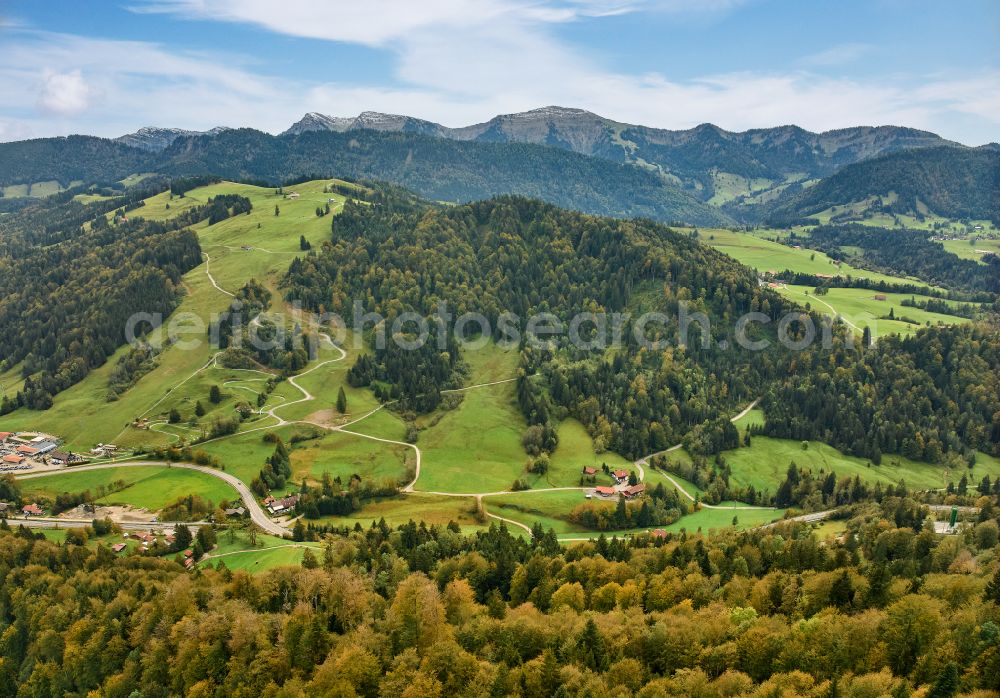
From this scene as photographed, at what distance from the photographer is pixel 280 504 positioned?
12619 centimetres

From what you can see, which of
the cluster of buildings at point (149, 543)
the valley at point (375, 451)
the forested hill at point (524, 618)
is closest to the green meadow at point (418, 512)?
the valley at point (375, 451)

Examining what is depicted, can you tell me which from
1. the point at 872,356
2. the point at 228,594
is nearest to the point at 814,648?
the point at 228,594

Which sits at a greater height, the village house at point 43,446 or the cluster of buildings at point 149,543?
the village house at point 43,446

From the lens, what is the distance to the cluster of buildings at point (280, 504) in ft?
409

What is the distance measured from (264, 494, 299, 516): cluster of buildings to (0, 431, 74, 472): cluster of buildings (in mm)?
57941

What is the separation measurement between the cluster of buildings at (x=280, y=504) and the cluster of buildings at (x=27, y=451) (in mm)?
57941

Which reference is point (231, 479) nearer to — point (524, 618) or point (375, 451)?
point (375, 451)

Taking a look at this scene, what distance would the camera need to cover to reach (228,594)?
269 feet

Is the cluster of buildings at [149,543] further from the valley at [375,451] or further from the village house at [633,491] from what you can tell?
the village house at [633,491]

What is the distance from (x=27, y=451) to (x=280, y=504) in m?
74.8

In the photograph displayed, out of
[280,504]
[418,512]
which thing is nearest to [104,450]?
[280,504]

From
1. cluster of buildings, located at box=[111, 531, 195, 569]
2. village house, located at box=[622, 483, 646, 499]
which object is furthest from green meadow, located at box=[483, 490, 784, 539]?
cluster of buildings, located at box=[111, 531, 195, 569]

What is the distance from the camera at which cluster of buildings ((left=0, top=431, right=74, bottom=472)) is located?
5738 inches

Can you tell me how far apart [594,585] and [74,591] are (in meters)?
71.9
